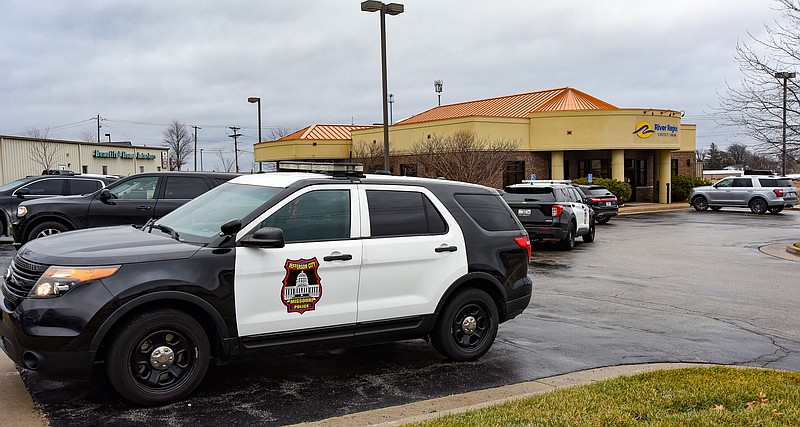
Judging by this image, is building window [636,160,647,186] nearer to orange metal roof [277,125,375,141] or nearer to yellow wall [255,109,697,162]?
yellow wall [255,109,697,162]

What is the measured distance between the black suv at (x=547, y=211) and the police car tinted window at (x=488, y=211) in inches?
400

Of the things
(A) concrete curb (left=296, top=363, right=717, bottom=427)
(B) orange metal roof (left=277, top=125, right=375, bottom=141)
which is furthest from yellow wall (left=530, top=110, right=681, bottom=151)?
(A) concrete curb (left=296, top=363, right=717, bottom=427)

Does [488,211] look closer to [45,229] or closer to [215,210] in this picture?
[215,210]

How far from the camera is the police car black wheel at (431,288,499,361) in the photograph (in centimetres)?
688

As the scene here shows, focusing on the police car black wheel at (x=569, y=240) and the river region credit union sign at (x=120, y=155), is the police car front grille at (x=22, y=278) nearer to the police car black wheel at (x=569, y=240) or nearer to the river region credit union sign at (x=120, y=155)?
the police car black wheel at (x=569, y=240)

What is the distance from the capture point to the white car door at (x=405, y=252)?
639cm

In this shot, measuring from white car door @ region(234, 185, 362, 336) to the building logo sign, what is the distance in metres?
35.3

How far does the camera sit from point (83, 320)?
16.9ft

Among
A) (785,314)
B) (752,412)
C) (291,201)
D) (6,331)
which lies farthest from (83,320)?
(785,314)

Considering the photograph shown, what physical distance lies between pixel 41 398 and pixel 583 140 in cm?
3549

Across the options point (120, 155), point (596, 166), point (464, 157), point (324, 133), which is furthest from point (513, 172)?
point (120, 155)

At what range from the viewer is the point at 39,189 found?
17.0 meters

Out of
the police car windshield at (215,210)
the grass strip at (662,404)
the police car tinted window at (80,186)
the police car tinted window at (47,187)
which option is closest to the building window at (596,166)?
the police car tinted window at (80,186)

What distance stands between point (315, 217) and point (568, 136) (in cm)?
3379
